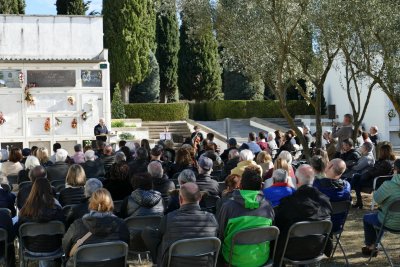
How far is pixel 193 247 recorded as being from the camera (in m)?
5.24

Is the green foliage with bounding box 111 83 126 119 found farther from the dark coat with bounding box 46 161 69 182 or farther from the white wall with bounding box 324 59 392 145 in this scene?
the dark coat with bounding box 46 161 69 182

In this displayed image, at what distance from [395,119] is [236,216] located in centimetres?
2402

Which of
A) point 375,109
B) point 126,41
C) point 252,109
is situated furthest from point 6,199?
point 252,109

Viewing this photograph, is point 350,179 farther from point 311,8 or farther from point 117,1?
point 117,1

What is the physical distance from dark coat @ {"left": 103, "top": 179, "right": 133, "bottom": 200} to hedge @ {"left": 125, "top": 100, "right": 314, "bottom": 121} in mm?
23274

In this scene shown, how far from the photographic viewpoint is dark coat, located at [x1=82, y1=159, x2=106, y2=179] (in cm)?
1057

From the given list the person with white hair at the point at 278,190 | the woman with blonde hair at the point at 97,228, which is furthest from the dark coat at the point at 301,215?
the woman with blonde hair at the point at 97,228

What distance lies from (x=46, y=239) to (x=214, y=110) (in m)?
29.0

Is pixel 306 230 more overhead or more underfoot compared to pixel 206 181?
more underfoot

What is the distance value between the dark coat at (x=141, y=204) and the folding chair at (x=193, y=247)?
154 centimetres

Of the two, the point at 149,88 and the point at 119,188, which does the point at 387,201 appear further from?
the point at 149,88

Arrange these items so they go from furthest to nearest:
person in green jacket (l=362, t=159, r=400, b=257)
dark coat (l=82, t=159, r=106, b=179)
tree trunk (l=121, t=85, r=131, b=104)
→ 1. tree trunk (l=121, t=85, r=131, b=104)
2. dark coat (l=82, t=159, r=106, b=179)
3. person in green jacket (l=362, t=159, r=400, b=257)

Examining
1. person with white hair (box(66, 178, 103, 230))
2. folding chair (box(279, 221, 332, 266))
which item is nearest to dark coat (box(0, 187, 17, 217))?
person with white hair (box(66, 178, 103, 230))

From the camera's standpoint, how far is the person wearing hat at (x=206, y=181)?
26.2 ft
